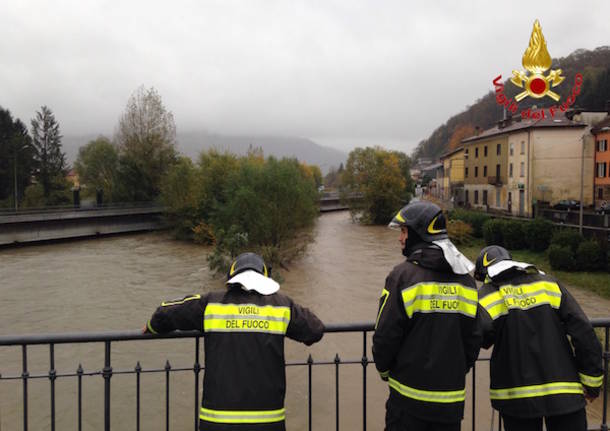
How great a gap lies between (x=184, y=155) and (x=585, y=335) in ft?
190

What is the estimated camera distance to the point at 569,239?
3306cm

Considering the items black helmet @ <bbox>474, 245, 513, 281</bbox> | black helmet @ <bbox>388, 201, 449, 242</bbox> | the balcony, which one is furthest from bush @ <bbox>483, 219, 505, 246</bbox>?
black helmet @ <bbox>388, 201, 449, 242</bbox>

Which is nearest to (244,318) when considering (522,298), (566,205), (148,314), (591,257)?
(522,298)

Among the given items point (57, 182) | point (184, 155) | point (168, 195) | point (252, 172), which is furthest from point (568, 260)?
point (57, 182)

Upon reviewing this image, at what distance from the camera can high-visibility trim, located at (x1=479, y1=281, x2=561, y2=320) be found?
12.1 feet

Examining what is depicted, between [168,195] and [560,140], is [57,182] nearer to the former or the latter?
[168,195]

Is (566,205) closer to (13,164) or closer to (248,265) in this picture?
(248,265)

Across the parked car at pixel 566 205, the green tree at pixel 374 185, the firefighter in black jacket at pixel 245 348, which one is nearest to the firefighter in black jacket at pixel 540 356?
the firefighter in black jacket at pixel 245 348

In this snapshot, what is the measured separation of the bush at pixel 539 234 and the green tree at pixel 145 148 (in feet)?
126

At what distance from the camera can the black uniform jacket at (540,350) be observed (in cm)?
362

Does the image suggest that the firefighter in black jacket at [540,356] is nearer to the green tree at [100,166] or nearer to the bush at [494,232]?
the bush at [494,232]

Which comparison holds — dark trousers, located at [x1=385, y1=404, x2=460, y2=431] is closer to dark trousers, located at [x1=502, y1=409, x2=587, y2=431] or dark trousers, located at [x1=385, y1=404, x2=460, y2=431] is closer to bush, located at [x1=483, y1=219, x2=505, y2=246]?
dark trousers, located at [x1=502, y1=409, x2=587, y2=431]

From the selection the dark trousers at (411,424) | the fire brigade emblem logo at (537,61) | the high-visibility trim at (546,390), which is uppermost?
the fire brigade emblem logo at (537,61)

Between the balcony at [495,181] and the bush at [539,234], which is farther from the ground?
the balcony at [495,181]
